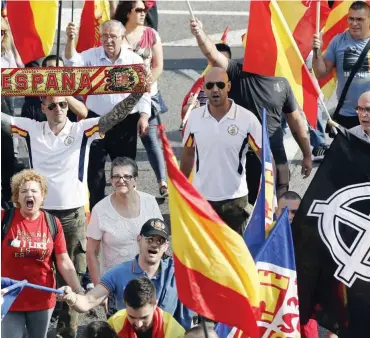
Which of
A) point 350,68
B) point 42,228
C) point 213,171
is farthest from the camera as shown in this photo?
point 350,68

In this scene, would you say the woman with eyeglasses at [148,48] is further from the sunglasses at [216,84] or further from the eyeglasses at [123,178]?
the eyeglasses at [123,178]

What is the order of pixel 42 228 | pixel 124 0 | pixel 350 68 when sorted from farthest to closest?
pixel 124 0, pixel 350 68, pixel 42 228

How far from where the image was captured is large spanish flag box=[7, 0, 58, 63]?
Result: 39.4ft

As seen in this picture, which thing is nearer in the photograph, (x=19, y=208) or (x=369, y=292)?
(x=369, y=292)

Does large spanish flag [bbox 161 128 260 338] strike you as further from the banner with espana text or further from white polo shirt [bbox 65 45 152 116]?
white polo shirt [bbox 65 45 152 116]

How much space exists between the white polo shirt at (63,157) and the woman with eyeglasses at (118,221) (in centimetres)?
51

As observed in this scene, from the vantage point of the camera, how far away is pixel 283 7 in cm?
1188

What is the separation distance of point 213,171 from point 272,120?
80cm

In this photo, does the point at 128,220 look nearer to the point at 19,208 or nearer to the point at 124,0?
the point at 19,208

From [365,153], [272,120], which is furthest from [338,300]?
[272,120]

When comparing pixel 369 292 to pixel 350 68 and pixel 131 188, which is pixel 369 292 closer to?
pixel 131 188

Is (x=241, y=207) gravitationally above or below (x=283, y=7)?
below

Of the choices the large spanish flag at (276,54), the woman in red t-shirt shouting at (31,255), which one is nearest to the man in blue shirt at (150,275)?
the woman in red t-shirt shouting at (31,255)

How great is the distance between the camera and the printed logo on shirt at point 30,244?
360 inches
